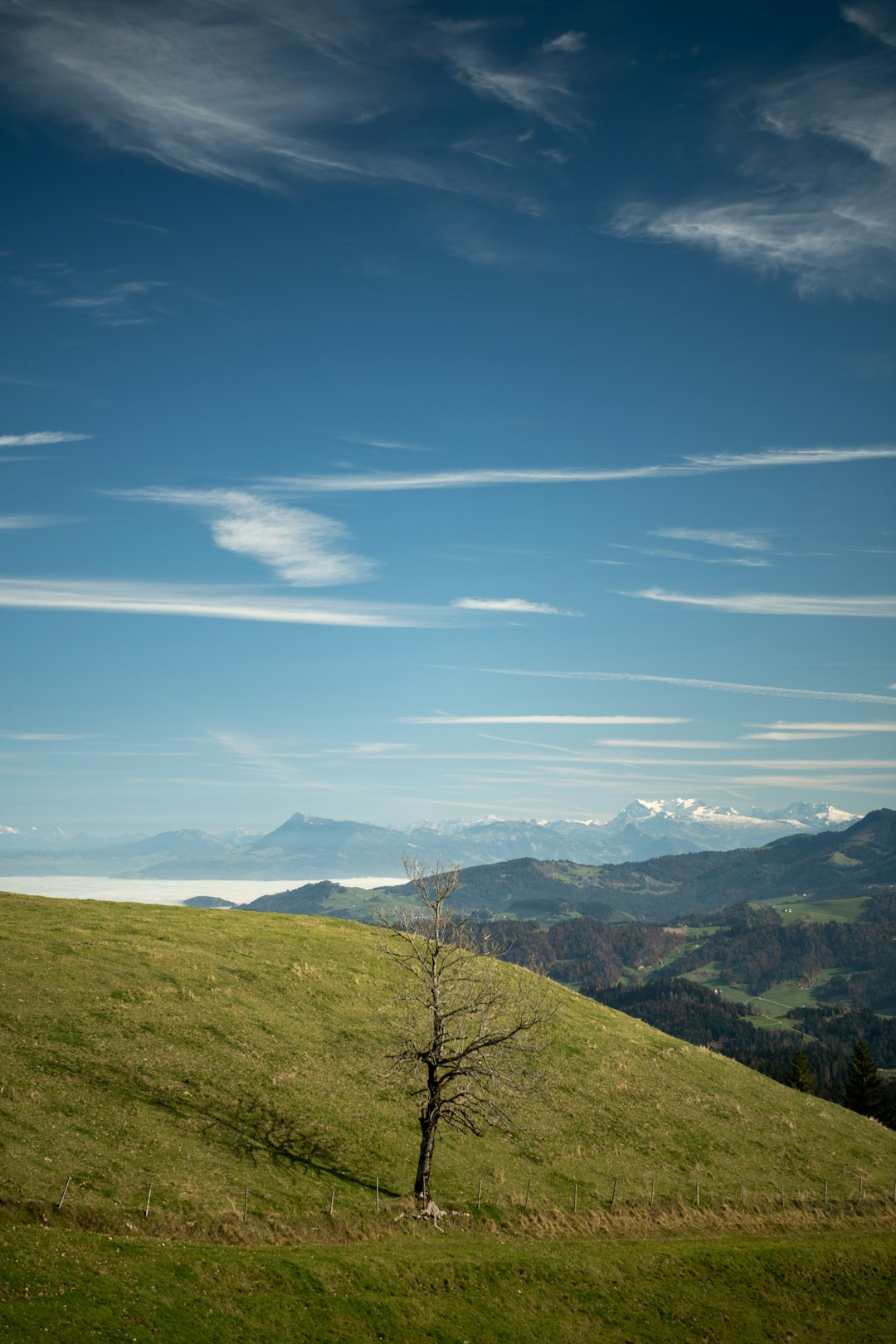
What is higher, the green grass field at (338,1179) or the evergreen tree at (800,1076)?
the green grass field at (338,1179)

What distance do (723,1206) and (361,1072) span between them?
23359 mm

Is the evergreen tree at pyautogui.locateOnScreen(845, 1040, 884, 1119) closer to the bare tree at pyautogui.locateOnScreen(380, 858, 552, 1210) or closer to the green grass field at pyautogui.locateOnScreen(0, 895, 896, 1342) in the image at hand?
the green grass field at pyautogui.locateOnScreen(0, 895, 896, 1342)

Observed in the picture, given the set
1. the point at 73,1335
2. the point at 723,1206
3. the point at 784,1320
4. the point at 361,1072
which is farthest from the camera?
the point at 361,1072

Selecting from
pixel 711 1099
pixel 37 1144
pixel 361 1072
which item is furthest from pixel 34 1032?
pixel 711 1099

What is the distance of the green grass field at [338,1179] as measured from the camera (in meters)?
31.3

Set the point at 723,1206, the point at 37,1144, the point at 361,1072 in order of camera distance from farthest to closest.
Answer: the point at 361,1072 < the point at 723,1206 < the point at 37,1144

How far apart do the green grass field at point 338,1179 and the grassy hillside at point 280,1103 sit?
0.20m

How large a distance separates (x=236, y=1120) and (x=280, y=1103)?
4131mm

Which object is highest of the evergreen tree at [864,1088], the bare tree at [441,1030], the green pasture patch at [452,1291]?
the bare tree at [441,1030]

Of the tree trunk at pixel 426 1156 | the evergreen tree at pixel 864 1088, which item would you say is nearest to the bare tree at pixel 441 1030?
the tree trunk at pixel 426 1156

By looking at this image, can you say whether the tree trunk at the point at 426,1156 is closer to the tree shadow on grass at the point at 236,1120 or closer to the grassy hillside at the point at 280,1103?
the grassy hillside at the point at 280,1103

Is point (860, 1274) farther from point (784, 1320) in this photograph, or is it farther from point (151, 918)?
point (151, 918)

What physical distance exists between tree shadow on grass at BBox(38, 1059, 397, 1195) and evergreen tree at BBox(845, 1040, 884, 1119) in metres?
87.8

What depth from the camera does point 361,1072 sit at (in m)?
56.3
